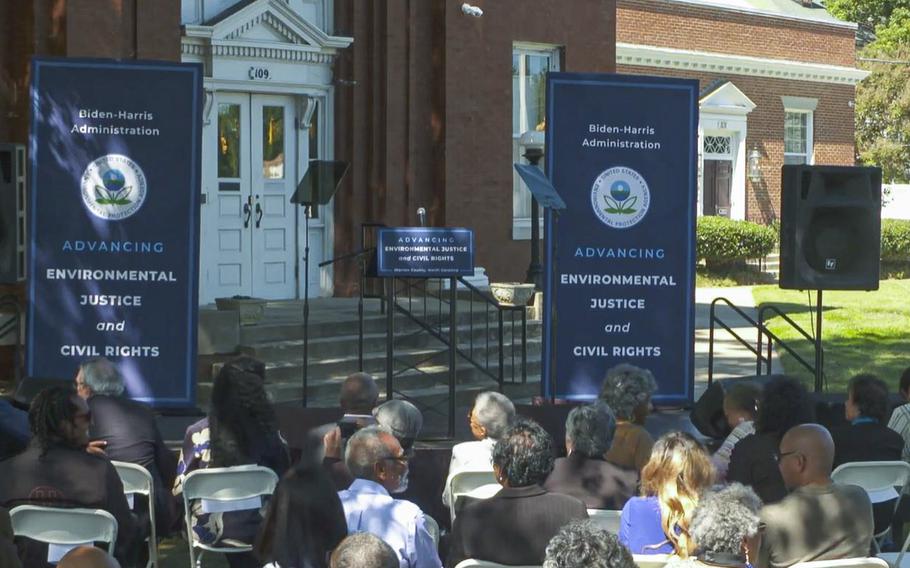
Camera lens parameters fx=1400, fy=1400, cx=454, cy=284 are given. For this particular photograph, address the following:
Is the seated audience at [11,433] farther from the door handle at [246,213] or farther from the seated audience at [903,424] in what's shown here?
Result: the door handle at [246,213]

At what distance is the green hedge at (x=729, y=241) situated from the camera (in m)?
27.5

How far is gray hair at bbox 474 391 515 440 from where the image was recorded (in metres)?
7.24

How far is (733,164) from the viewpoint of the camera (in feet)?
102

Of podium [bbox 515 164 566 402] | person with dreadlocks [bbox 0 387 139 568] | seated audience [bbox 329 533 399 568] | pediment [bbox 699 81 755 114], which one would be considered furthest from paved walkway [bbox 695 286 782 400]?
seated audience [bbox 329 533 399 568]

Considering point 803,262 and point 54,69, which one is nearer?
point 54,69

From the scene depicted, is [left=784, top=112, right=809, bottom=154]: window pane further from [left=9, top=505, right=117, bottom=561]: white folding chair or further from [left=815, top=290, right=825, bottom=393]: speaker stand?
[left=9, top=505, right=117, bottom=561]: white folding chair

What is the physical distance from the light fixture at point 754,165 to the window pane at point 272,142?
18.0m

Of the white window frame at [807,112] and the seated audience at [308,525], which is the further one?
the white window frame at [807,112]

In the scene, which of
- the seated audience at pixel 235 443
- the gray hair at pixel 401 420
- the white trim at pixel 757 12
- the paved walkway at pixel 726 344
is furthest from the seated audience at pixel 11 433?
the white trim at pixel 757 12

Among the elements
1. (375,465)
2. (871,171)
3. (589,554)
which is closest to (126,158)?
(375,465)

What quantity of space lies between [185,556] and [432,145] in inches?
335

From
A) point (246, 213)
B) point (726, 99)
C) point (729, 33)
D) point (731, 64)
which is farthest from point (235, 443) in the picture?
point (729, 33)

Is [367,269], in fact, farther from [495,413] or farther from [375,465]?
[375,465]

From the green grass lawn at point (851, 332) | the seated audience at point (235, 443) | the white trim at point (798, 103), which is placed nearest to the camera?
the seated audience at point (235, 443)
